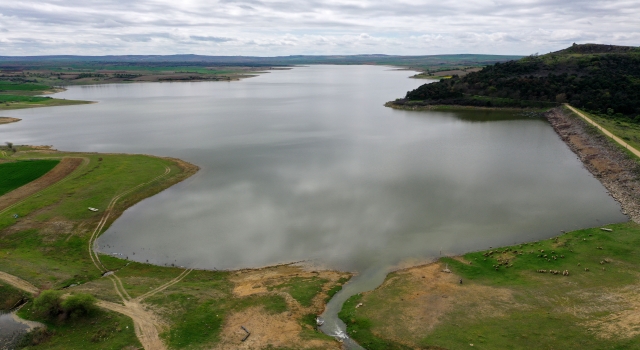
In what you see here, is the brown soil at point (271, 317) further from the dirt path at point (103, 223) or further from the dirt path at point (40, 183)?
the dirt path at point (40, 183)

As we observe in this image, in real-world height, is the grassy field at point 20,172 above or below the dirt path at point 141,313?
above

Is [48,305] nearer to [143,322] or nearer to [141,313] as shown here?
[141,313]

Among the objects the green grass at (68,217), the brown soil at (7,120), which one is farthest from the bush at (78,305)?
the brown soil at (7,120)

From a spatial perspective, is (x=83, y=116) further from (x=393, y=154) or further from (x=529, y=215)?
(x=529, y=215)

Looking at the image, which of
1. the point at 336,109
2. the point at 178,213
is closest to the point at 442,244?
the point at 178,213

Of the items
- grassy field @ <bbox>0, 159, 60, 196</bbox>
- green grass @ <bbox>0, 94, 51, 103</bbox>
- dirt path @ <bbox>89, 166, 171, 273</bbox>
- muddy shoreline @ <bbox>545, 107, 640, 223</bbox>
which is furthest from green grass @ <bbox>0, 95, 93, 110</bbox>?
muddy shoreline @ <bbox>545, 107, 640, 223</bbox>
